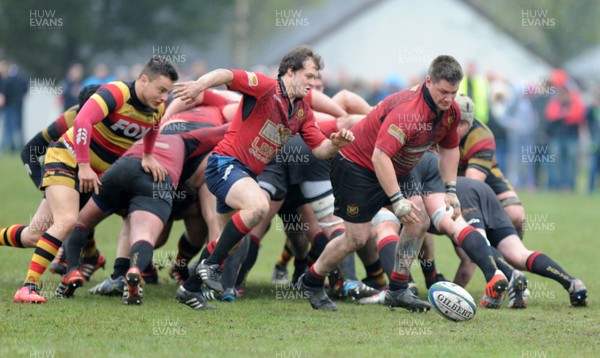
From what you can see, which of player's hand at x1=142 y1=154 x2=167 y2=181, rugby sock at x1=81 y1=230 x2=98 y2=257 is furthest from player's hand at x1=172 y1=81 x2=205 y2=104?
rugby sock at x1=81 y1=230 x2=98 y2=257

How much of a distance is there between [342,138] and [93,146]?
7.90 feet

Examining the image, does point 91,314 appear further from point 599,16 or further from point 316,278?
point 599,16

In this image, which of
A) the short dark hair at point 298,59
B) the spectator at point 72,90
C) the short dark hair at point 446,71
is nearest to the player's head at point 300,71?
the short dark hair at point 298,59

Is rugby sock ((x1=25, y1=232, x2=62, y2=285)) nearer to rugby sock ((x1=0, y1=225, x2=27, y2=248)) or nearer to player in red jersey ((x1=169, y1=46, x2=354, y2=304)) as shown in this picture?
rugby sock ((x1=0, y1=225, x2=27, y2=248))

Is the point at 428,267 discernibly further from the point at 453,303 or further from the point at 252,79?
the point at 252,79

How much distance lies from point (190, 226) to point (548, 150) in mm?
17042

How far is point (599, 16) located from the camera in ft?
148

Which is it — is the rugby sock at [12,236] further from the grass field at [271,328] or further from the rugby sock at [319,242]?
the rugby sock at [319,242]

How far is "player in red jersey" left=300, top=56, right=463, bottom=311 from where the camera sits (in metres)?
8.00

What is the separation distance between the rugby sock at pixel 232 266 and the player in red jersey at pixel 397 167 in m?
0.75

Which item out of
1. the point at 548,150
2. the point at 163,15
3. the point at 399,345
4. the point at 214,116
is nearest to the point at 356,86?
the point at 548,150

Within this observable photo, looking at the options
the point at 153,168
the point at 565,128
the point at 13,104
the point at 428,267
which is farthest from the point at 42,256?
the point at 13,104

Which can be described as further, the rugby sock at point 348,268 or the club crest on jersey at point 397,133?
the rugby sock at point 348,268

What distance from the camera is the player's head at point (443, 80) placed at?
7.99m
